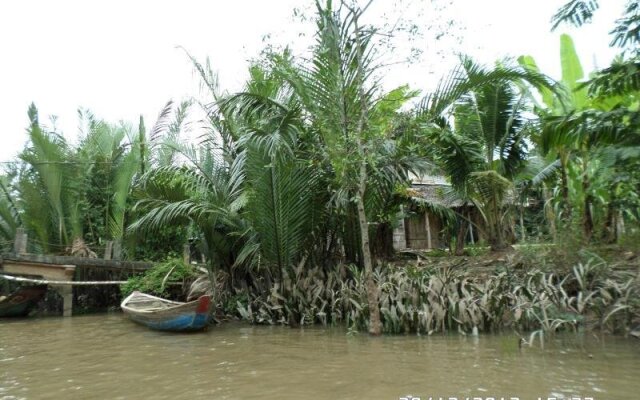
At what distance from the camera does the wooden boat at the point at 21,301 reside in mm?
11172

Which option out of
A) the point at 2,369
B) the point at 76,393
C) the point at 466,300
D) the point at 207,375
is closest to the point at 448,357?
the point at 466,300

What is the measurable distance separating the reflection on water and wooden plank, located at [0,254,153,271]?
4104 millimetres

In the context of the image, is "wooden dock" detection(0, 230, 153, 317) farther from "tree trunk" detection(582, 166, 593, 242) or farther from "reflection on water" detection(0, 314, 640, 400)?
"tree trunk" detection(582, 166, 593, 242)

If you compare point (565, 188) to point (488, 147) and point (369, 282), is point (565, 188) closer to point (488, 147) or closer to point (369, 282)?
point (488, 147)

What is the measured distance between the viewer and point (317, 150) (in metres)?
7.02

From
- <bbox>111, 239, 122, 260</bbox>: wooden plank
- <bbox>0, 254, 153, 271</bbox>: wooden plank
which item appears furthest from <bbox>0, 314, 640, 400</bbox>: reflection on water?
<bbox>111, 239, 122, 260</bbox>: wooden plank

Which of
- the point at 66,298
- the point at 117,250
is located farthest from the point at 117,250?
the point at 66,298

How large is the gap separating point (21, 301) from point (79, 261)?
1.96 metres

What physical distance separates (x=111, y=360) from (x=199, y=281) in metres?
3.95

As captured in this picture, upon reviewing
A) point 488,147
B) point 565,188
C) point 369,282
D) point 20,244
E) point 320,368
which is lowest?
point 320,368

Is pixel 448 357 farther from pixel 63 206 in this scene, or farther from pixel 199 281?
pixel 63 206

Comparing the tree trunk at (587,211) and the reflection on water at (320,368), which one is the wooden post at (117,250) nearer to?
the reflection on water at (320,368)

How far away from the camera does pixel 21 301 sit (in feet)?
37.3

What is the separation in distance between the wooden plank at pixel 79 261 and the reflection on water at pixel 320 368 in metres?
4.10
